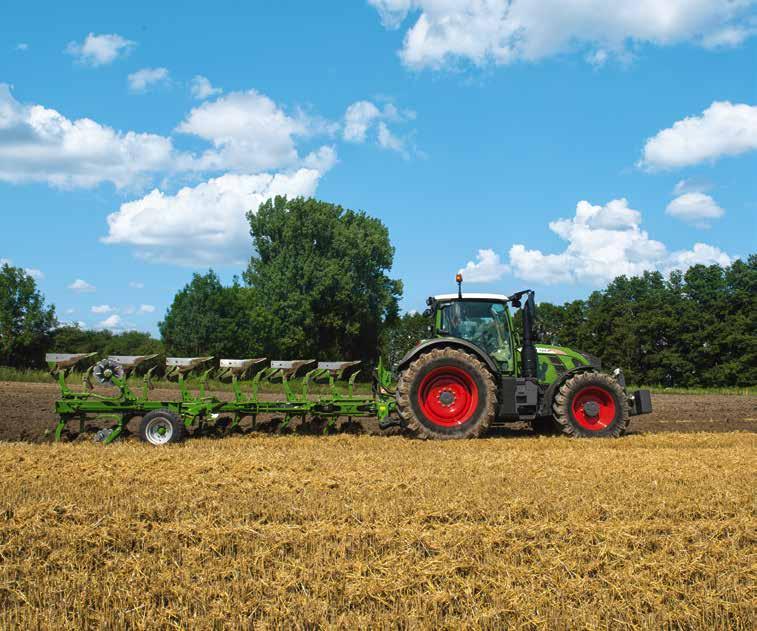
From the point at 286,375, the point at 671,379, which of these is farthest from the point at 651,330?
the point at 286,375

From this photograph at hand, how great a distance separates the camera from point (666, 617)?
11.6 ft

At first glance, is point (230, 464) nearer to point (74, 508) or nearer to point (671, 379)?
point (74, 508)

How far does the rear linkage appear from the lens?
358 inches

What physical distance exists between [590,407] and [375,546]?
6286 millimetres

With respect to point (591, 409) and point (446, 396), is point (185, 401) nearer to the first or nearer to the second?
point (446, 396)

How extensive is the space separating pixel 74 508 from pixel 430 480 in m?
2.90

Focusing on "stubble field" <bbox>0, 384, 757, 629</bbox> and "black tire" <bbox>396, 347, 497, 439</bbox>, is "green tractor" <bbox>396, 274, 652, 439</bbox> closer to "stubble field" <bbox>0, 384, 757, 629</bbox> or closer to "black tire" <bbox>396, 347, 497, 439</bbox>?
"black tire" <bbox>396, 347, 497, 439</bbox>

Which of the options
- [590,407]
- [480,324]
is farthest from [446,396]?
[590,407]

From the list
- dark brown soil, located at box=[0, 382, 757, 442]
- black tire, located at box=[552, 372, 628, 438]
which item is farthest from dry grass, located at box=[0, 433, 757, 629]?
dark brown soil, located at box=[0, 382, 757, 442]

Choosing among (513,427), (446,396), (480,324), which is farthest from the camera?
(513,427)

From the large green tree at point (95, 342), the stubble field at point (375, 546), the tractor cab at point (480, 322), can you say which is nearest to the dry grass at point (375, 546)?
the stubble field at point (375, 546)

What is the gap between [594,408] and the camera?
32.2 feet

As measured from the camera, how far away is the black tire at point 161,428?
29.5 ft

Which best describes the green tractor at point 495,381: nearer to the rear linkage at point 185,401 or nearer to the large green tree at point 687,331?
the rear linkage at point 185,401
